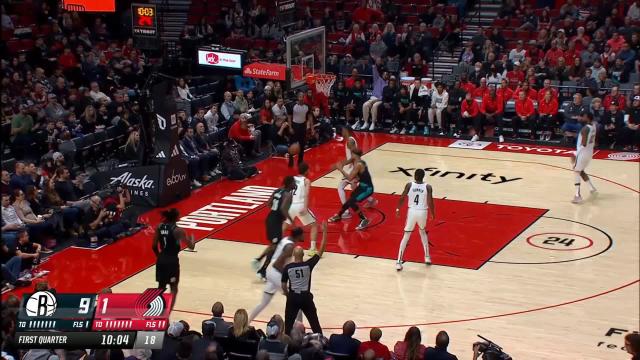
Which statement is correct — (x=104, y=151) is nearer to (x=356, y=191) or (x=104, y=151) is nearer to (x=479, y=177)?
(x=356, y=191)

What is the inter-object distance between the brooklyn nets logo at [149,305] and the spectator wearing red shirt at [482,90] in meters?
17.6

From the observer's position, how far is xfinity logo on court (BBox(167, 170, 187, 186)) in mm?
19395

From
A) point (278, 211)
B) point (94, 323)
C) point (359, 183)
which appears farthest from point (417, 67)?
point (94, 323)

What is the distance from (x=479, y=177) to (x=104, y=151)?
24.3ft

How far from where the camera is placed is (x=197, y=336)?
1052 centimetres

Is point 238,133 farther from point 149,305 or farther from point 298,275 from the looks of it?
point 149,305

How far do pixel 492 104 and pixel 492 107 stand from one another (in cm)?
7

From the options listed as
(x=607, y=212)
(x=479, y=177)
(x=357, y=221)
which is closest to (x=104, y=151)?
(x=357, y=221)

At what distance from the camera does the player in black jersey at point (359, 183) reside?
17.3 metres

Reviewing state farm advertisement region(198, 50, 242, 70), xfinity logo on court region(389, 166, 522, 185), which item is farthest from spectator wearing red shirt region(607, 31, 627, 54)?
state farm advertisement region(198, 50, 242, 70)

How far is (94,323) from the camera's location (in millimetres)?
7234

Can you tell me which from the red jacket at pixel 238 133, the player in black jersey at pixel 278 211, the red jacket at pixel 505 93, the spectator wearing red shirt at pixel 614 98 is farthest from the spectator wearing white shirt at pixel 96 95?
the spectator wearing red shirt at pixel 614 98

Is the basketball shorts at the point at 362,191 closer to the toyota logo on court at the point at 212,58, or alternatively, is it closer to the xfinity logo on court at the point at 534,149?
the xfinity logo on court at the point at 534,149

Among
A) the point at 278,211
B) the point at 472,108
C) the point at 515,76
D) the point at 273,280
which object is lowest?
the point at 273,280
